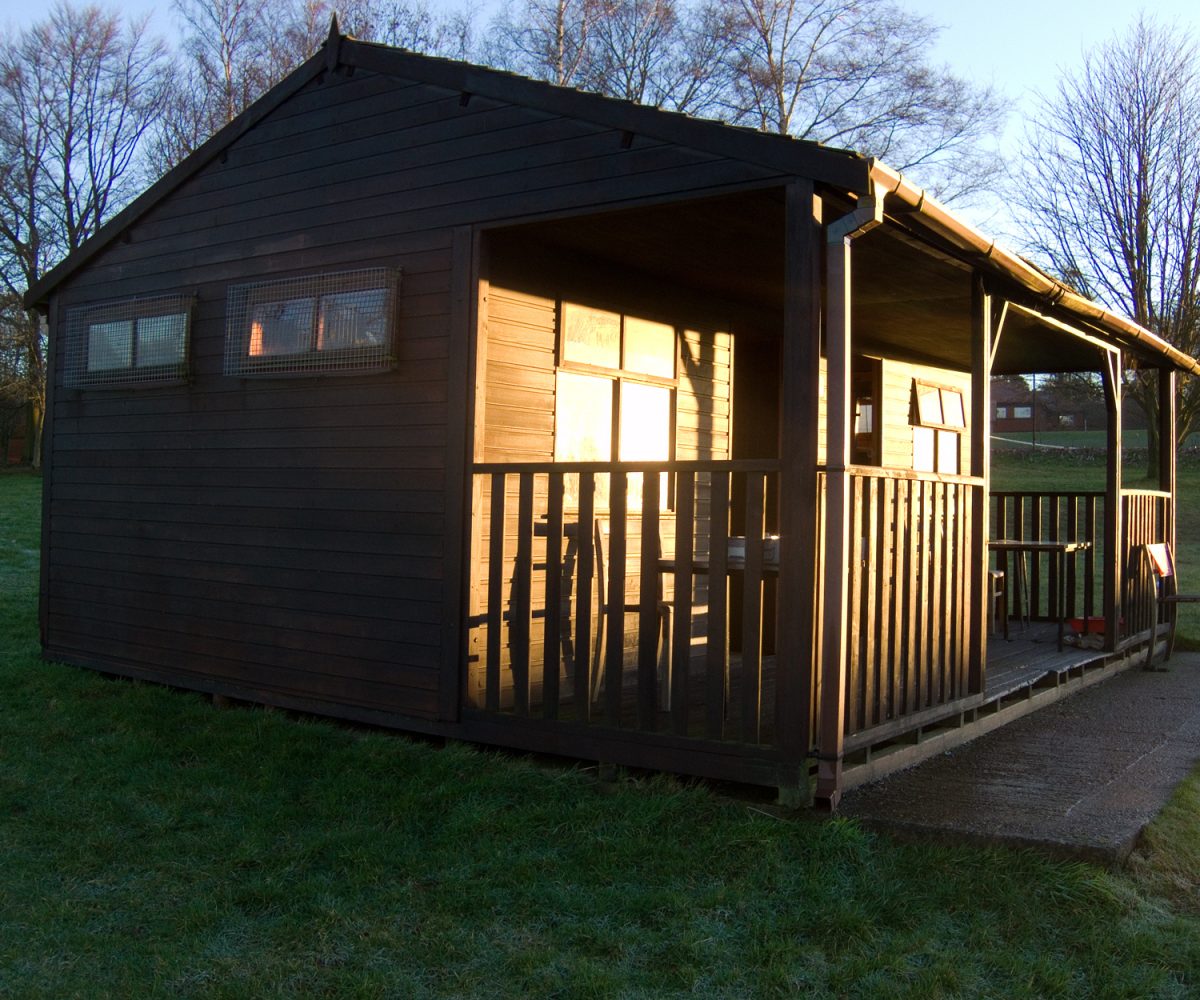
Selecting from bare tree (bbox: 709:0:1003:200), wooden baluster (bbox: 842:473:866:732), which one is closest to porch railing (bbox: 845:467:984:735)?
wooden baluster (bbox: 842:473:866:732)

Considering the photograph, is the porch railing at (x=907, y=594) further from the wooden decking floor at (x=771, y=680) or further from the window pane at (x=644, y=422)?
the window pane at (x=644, y=422)

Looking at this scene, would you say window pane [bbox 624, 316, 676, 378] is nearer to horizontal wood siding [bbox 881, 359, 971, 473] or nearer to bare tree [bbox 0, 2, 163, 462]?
horizontal wood siding [bbox 881, 359, 971, 473]

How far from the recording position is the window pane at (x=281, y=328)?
6805mm

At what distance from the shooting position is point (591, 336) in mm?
7070

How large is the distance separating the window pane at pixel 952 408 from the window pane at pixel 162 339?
7.06 metres

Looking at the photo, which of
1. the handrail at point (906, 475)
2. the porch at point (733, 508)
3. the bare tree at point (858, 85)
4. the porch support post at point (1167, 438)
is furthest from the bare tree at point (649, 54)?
the handrail at point (906, 475)

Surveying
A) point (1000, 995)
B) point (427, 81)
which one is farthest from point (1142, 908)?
point (427, 81)

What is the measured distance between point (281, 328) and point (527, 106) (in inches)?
81.4

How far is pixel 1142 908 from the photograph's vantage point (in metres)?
4.05

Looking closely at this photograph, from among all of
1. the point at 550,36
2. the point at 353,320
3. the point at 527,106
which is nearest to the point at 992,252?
the point at 527,106

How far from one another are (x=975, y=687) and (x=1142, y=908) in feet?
7.56

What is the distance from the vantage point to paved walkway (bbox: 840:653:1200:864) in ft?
14.7

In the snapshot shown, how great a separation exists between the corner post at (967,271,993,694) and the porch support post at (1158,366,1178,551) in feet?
13.7

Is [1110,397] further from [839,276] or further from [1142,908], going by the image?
[1142,908]
